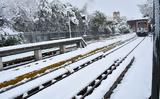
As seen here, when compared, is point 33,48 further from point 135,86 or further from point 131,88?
point 131,88

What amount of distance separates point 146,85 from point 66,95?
9.68ft

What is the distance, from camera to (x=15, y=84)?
9.33m

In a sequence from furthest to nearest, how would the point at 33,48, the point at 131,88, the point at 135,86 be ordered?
the point at 33,48, the point at 135,86, the point at 131,88

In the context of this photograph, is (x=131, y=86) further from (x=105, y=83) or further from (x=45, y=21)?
(x=45, y=21)

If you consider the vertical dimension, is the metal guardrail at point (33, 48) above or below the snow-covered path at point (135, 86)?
above

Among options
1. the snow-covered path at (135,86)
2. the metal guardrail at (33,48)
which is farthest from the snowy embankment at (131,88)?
the metal guardrail at (33,48)

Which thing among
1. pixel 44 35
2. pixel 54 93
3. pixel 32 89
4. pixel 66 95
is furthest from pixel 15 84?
pixel 44 35

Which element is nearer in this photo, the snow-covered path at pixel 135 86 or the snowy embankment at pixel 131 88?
the snowy embankment at pixel 131 88

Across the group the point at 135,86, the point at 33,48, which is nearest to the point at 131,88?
the point at 135,86

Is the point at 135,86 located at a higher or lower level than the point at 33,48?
lower

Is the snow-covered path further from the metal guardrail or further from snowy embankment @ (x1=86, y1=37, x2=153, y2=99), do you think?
the metal guardrail

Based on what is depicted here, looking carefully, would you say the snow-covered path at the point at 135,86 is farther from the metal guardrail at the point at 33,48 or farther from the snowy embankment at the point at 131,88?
the metal guardrail at the point at 33,48

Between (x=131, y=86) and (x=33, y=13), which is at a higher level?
(x=33, y=13)

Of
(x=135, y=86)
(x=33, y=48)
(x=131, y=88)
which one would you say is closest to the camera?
(x=131, y=88)
